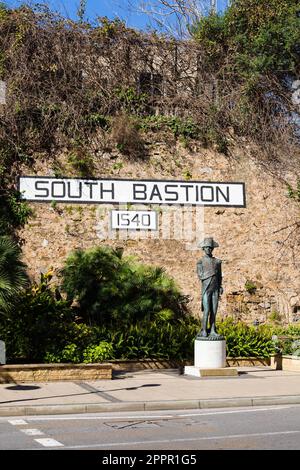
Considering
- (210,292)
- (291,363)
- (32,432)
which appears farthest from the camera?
(291,363)

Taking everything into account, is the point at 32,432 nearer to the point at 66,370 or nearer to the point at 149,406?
the point at 149,406

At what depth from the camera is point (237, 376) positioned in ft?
50.6

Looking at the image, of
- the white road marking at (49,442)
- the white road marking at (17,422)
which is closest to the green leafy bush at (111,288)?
the white road marking at (17,422)

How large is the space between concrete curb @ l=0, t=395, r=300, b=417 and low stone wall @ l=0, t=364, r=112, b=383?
3.27 metres

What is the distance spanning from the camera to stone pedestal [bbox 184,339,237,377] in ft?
50.8

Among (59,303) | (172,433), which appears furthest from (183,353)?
(172,433)

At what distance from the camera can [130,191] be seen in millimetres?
20375

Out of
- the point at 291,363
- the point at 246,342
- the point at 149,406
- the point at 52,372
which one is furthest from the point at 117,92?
the point at 149,406

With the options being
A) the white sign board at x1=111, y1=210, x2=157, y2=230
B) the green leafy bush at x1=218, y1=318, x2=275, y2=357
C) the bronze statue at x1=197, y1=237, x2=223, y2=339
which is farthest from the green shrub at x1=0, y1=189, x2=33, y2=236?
the green leafy bush at x1=218, y1=318, x2=275, y2=357

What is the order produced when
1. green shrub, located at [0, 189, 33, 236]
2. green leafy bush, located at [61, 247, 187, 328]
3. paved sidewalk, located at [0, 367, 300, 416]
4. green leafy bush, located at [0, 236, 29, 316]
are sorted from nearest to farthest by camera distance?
1. paved sidewalk, located at [0, 367, 300, 416]
2. green leafy bush, located at [0, 236, 29, 316]
3. green leafy bush, located at [61, 247, 187, 328]
4. green shrub, located at [0, 189, 33, 236]

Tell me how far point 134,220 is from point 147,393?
8.46 m

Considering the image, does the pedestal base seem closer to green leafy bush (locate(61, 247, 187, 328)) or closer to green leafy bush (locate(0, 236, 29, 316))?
green leafy bush (locate(61, 247, 187, 328))

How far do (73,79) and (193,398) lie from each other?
41.1 ft
